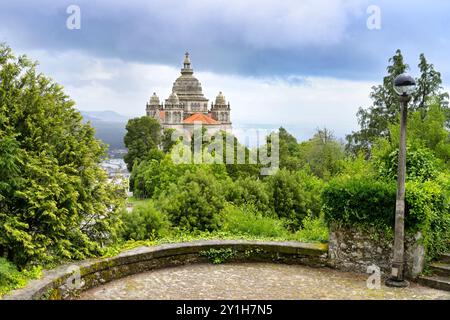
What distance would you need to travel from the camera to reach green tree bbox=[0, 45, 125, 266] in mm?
7980

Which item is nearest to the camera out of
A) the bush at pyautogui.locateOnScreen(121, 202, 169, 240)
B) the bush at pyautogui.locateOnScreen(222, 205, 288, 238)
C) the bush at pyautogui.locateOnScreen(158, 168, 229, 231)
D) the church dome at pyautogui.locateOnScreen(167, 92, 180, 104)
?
the bush at pyautogui.locateOnScreen(121, 202, 169, 240)

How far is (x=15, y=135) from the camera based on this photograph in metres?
8.21

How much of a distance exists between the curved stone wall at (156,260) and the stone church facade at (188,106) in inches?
3677

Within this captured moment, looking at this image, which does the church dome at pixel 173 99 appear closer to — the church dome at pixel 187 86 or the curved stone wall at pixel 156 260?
the church dome at pixel 187 86

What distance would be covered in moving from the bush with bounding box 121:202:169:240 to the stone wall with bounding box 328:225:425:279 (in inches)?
149

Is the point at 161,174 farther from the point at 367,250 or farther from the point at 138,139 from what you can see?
the point at 138,139

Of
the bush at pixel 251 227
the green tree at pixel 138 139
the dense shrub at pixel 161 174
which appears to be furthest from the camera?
the green tree at pixel 138 139

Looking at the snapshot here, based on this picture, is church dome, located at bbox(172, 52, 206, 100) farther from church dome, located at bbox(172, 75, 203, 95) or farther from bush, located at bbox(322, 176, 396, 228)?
bush, located at bbox(322, 176, 396, 228)

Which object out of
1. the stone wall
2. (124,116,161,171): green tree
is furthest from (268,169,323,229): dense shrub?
(124,116,161,171): green tree

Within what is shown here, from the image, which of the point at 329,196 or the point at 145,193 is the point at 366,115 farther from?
the point at 329,196

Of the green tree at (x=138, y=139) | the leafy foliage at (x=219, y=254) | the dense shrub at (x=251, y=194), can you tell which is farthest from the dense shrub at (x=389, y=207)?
the green tree at (x=138, y=139)

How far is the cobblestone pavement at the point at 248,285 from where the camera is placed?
8.09 meters

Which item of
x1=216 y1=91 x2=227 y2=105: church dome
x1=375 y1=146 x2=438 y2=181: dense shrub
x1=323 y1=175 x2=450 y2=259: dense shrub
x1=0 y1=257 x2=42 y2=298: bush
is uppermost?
x1=216 y1=91 x2=227 y2=105: church dome

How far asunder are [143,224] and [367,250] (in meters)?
4.70
